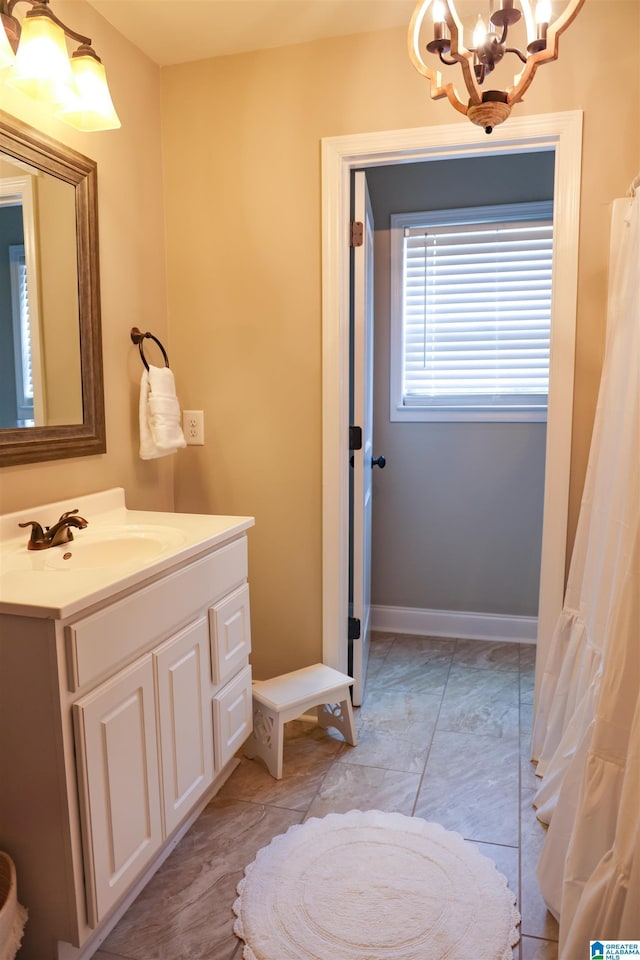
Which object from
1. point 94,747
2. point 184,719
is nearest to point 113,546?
point 184,719

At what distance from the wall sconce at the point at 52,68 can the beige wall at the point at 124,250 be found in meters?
0.18

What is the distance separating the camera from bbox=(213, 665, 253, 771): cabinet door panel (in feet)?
5.73

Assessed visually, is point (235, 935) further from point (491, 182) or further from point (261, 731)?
point (491, 182)

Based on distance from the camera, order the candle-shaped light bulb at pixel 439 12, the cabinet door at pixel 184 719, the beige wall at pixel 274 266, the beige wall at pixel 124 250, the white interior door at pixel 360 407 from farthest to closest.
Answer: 1. the white interior door at pixel 360 407
2. the beige wall at pixel 274 266
3. the beige wall at pixel 124 250
4. the cabinet door at pixel 184 719
5. the candle-shaped light bulb at pixel 439 12

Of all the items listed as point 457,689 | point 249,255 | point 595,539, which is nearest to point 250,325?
point 249,255

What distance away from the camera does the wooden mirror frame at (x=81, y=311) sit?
1.62m

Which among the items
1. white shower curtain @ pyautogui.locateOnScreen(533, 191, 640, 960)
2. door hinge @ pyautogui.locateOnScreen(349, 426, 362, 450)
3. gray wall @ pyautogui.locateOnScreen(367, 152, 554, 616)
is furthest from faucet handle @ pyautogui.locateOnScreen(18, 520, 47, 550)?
gray wall @ pyautogui.locateOnScreen(367, 152, 554, 616)

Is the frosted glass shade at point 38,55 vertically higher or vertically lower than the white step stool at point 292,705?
higher

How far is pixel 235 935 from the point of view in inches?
56.5

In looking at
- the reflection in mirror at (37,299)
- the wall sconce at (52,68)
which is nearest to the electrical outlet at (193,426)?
the reflection in mirror at (37,299)

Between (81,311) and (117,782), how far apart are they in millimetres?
1292

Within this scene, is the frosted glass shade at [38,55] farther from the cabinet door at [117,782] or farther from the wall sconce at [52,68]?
the cabinet door at [117,782]

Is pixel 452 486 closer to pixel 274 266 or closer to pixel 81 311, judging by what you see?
pixel 274 266

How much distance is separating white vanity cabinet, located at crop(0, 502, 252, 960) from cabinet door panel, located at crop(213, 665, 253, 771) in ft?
0.47
